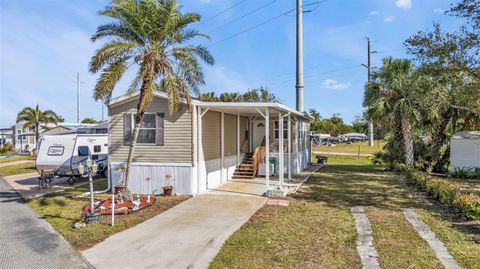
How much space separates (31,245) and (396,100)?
1736cm

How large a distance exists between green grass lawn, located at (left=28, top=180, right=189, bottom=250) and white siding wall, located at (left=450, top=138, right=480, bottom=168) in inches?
553

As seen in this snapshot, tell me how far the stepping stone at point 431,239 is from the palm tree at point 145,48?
693 centimetres

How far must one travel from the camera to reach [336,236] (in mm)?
7250

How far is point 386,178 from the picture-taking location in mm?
16453

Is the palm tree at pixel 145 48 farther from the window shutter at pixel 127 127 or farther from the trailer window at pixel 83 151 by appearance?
the trailer window at pixel 83 151

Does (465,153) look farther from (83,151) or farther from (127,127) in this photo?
(83,151)

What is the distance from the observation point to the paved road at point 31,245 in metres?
6.00

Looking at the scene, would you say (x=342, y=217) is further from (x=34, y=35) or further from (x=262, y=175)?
→ (x=34, y=35)

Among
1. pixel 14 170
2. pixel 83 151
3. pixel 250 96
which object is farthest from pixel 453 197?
pixel 250 96

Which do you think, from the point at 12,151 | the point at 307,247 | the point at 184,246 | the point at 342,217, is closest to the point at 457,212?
the point at 342,217

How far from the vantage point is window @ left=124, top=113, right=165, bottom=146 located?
475 inches

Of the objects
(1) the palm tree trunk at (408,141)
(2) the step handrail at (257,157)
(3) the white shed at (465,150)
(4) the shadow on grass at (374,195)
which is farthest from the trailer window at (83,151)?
(3) the white shed at (465,150)

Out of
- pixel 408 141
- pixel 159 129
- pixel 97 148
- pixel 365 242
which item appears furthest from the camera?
pixel 408 141

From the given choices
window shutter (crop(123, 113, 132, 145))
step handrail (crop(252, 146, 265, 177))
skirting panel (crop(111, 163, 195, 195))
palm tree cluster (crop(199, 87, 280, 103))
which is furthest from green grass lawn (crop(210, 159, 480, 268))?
palm tree cluster (crop(199, 87, 280, 103))
